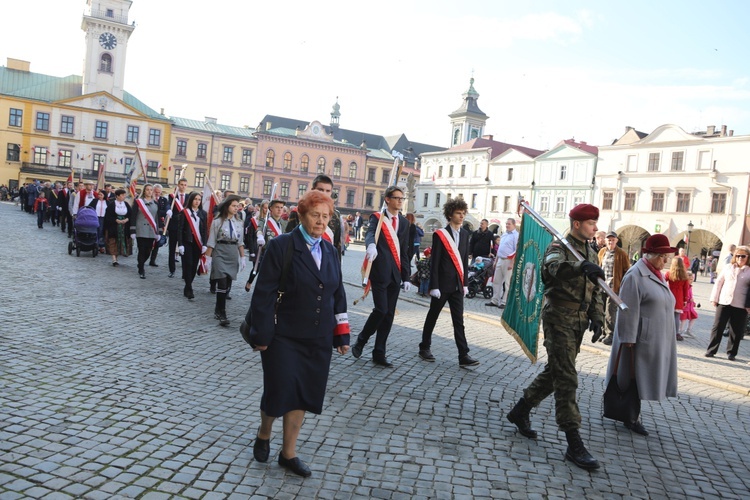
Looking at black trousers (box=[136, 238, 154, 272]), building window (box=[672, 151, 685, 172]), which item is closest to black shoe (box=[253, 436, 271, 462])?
black trousers (box=[136, 238, 154, 272])

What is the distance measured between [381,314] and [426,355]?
942 millimetres

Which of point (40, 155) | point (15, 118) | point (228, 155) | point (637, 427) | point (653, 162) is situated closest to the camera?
point (637, 427)

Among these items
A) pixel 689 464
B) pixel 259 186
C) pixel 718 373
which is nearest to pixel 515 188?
pixel 259 186

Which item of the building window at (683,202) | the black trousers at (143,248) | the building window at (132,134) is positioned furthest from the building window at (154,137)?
the black trousers at (143,248)

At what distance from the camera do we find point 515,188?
6512 centimetres

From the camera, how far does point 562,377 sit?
5023mm

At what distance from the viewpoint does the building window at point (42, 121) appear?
220 ft

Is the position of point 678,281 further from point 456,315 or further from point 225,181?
point 225,181

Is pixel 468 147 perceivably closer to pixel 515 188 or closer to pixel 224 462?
pixel 515 188

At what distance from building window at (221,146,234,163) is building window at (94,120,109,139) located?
13.8 metres

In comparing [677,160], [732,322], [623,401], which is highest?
[677,160]

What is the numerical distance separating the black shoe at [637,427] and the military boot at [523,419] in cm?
111

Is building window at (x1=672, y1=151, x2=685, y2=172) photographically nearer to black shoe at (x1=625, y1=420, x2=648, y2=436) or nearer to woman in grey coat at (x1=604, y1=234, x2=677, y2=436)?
woman in grey coat at (x1=604, y1=234, x2=677, y2=436)

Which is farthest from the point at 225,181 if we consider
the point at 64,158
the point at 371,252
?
the point at 371,252
